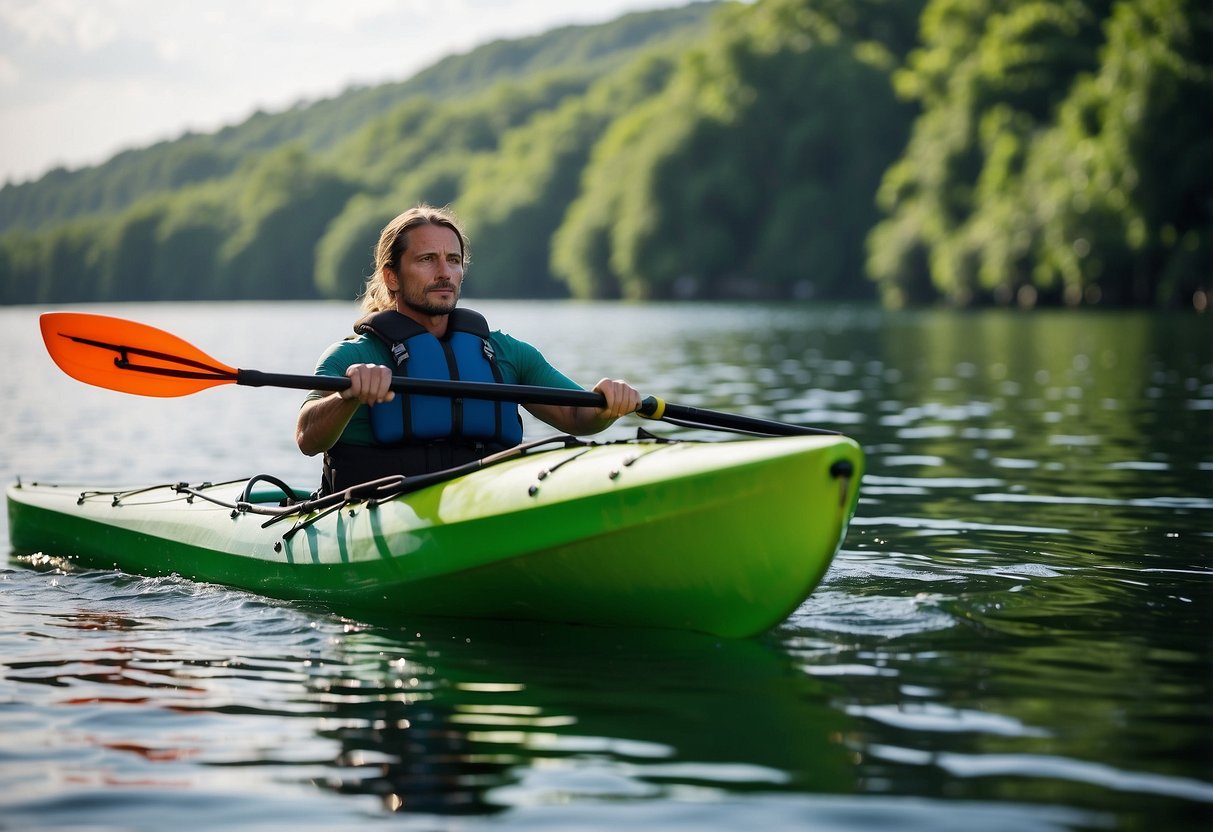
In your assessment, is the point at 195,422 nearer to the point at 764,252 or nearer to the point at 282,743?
the point at 282,743

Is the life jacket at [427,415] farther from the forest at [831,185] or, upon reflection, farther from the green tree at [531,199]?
the green tree at [531,199]

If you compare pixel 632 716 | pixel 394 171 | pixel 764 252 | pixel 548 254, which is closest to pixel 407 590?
pixel 632 716

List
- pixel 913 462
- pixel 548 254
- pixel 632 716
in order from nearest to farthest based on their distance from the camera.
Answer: pixel 632 716, pixel 913 462, pixel 548 254

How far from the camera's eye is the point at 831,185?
58.8 m

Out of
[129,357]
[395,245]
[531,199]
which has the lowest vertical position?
[129,357]

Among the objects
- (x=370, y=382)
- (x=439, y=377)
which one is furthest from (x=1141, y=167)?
(x=370, y=382)

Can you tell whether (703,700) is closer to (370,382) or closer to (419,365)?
(370,382)

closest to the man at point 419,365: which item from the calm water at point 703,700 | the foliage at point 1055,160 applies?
the calm water at point 703,700

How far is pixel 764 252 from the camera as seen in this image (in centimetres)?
5866

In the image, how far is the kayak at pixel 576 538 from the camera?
4703mm

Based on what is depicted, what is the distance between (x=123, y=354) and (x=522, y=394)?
190 centimetres

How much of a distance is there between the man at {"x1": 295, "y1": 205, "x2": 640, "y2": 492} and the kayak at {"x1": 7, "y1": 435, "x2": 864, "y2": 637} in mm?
214

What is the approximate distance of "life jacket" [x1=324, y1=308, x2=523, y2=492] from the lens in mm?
5832

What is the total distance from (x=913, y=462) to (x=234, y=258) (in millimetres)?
110170
